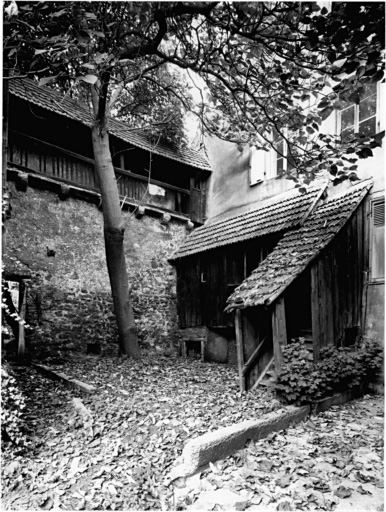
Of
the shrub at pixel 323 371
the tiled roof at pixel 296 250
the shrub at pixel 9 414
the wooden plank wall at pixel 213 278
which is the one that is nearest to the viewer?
the shrub at pixel 9 414

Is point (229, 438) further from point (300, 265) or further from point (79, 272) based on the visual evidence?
point (79, 272)

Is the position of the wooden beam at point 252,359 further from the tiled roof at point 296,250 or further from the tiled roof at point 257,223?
the tiled roof at point 257,223

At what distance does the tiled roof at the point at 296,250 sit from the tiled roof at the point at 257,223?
322mm

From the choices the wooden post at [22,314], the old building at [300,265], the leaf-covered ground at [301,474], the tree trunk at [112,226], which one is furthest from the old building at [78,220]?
the leaf-covered ground at [301,474]

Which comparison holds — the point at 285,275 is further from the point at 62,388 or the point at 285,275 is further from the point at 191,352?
the point at 191,352

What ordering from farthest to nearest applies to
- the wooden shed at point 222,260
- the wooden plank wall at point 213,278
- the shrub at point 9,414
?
1. the wooden plank wall at point 213,278
2. the wooden shed at point 222,260
3. the shrub at point 9,414

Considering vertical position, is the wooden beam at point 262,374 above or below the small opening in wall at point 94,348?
above

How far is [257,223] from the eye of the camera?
9.27 m

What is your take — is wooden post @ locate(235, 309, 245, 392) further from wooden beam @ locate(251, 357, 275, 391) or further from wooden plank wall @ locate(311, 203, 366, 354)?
wooden plank wall @ locate(311, 203, 366, 354)

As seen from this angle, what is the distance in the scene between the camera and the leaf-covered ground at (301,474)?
3.62 m

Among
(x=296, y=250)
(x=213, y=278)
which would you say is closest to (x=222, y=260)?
(x=213, y=278)

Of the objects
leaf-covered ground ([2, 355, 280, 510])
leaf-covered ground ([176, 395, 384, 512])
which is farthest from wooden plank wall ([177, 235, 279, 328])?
leaf-covered ground ([176, 395, 384, 512])

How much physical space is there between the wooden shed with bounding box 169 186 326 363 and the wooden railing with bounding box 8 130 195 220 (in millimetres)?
1289

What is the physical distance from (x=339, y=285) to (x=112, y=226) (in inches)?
206
